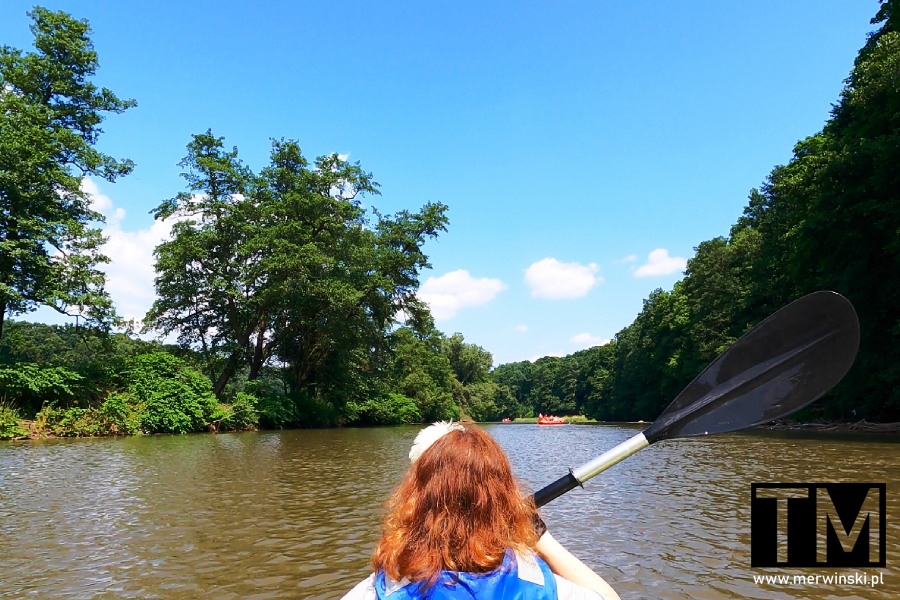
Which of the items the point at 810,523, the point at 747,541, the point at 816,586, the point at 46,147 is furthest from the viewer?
the point at 46,147

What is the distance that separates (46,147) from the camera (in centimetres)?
2300

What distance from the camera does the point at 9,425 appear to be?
1947 cm

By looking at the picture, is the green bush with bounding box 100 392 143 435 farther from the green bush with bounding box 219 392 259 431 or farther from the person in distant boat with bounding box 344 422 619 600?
the person in distant boat with bounding box 344 422 619 600

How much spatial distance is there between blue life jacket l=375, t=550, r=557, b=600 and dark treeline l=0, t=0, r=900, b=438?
2184cm

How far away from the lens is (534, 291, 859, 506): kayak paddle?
2.86 meters

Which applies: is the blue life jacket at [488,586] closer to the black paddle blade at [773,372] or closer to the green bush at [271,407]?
the black paddle blade at [773,372]

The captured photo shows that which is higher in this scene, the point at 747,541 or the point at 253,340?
the point at 253,340

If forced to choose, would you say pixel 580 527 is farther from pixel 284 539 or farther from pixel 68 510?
pixel 68 510

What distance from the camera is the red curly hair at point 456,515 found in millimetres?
1528

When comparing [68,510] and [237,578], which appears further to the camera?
[68,510]

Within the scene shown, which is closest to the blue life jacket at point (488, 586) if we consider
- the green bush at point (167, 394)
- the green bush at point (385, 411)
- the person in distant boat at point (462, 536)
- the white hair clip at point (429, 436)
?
the person in distant boat at point (462, 536)

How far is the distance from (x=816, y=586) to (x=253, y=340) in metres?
32.5

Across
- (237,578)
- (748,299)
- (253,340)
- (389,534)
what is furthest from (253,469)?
(748,299)
